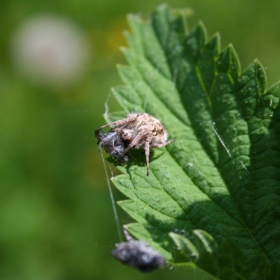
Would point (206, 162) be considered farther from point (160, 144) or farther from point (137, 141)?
point (137, 141)

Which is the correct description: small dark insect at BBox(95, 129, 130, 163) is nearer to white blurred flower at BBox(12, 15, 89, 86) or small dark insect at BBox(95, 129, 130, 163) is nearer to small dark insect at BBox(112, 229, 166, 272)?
small dark insect at BBox(112, 229, 166, 272)

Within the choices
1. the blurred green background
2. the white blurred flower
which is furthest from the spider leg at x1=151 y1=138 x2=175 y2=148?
the white blurred flower

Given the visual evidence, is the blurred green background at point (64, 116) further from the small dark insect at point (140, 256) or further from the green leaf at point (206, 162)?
the small dark insect at point (140, 256)

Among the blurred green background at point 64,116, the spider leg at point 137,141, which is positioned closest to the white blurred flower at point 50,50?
the blurred green background at point 64,116

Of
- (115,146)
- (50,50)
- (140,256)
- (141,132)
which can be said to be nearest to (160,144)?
(141,132)

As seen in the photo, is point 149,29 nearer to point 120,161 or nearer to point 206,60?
point 206,60

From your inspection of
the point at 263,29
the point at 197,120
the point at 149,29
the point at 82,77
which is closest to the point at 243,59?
the point at 263,29

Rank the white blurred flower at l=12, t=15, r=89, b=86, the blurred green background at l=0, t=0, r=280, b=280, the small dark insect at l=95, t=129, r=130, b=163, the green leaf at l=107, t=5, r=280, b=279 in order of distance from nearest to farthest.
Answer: the green leaf at l=107, t=5, r=280, b=279 → the small dark insect at l=95, t=129, r=130, b=163 → the blurred green background at l=0, t=0, r=280, b=280 → the white blurred flower at l=12, t=15, r=89, b=86
